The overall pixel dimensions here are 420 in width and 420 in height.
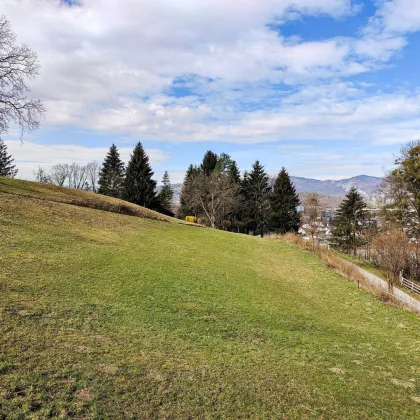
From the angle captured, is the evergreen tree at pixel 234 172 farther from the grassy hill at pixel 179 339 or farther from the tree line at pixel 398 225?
the grassy hill at pixel 179 339

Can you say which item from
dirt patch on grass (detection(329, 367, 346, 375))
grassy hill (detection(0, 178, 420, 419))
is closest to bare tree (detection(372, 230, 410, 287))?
grassy hill (detection(0, 178, 420, 419))

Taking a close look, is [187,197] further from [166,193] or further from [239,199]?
[166,193]

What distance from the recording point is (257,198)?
59531mm

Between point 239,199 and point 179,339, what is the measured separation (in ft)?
160

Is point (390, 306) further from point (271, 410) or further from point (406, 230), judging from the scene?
point (406, 230)

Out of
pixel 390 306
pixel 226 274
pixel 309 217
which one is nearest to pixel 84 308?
pixel 226 274

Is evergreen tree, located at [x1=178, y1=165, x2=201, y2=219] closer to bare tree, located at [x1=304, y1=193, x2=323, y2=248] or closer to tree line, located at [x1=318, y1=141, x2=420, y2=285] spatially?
bare tree, located at [x1=304, y1=193, x2=323, y2=248]

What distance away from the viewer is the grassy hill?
500 cm

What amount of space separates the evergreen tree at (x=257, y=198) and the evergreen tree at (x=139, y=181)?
1676cm

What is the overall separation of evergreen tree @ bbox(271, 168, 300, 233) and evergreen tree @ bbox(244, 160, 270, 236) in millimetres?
2149

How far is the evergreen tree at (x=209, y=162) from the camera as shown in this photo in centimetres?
6206

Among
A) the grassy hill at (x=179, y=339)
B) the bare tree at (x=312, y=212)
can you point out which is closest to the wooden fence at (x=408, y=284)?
the grassy hill at (x=179, y=339)

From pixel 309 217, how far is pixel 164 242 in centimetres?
3566

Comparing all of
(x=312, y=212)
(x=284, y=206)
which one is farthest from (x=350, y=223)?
(x=284, y=206)
